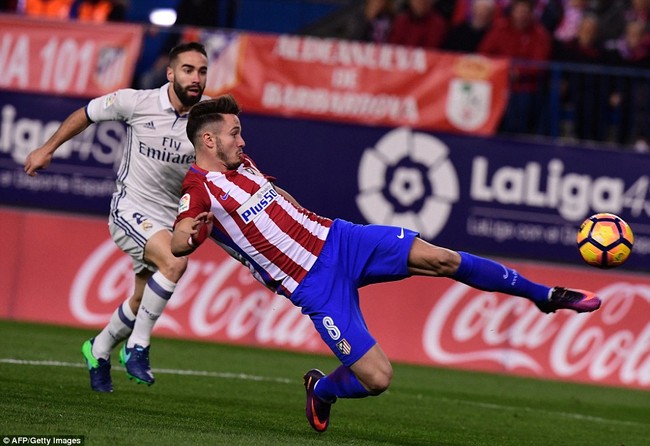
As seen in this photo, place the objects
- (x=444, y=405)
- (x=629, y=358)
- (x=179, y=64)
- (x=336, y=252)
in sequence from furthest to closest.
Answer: (x=629, y=358), (x=444, y=405), (x=179, y=64), (x=336, y=252)

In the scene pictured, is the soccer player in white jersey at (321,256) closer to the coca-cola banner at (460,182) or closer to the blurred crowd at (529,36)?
the coca-cola banner at (460,182)

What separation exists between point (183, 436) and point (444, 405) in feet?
13.3

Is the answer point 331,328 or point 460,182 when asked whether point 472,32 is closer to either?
point 460,182

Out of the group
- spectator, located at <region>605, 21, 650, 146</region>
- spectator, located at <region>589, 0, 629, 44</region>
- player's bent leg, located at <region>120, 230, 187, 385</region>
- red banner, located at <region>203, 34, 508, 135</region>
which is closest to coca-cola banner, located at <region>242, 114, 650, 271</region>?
red banner, located at <region>203, 34, 508, 135</region>

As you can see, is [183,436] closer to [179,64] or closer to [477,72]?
[179,64]

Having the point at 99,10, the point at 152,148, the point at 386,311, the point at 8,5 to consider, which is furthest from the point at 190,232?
the point at 8,5

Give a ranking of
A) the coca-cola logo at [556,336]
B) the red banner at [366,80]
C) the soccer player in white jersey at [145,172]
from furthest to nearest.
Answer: the red banner at [366,80] < the coca-cola logo at [556,336] < the soccer player in white jersey at [145,172]

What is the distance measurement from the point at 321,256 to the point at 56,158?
8.24 m

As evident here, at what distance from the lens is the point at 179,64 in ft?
30.9

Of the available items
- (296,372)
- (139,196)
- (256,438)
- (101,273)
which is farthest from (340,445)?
(101,273)

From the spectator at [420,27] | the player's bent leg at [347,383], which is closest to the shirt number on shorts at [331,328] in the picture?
the player's bent leg at [347,383]

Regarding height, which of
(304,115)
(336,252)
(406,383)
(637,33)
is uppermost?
(637,33)

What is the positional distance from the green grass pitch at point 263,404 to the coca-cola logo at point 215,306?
0.40 meters

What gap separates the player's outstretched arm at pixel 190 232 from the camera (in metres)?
7.62
